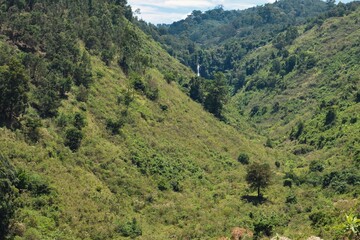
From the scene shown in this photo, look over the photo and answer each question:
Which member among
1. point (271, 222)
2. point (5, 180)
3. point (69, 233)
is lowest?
point (69, 233)

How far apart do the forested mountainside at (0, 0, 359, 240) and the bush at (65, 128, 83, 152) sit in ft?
0.53

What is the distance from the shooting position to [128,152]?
59.5 m

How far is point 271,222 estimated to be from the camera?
43375 mm

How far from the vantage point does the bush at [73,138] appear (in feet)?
172

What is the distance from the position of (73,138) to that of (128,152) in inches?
385

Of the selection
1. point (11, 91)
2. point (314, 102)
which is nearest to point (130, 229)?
point (11, 91)

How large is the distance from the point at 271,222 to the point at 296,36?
153399mm

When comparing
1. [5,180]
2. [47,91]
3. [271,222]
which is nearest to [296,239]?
[271,222]

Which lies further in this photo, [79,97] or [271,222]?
[79,97]

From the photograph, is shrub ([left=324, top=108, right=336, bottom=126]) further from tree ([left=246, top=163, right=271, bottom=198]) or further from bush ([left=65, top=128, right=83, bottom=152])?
bush ([left=65, top=128, right=83, bottom=152])

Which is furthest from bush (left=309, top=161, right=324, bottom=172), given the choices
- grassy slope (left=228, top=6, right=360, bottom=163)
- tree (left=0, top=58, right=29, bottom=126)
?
tree (left=0, top=58, right=29, bottom=126)

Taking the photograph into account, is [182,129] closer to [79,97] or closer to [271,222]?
[79,97]

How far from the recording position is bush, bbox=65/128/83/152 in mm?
52500

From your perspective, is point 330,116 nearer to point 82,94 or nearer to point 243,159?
point 243,159
